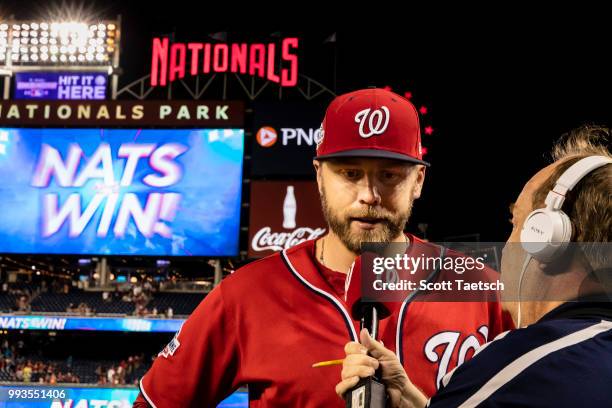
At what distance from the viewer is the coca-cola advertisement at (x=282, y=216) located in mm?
16656

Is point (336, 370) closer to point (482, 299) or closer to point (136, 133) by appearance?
point (482, 299)

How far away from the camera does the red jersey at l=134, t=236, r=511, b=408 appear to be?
2.25 meters

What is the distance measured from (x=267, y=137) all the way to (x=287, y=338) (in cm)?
1536

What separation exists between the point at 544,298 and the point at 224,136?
54.3 feet

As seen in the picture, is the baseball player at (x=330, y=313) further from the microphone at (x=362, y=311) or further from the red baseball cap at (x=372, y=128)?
the microphone at (x=362, y=311)

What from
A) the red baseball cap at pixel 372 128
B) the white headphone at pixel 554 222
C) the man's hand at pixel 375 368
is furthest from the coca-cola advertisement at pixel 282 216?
the white headphone at pixel 554 222

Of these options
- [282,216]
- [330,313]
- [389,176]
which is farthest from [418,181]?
[282,216]

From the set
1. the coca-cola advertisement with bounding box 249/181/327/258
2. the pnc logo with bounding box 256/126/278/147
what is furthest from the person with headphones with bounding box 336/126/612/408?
the pnc logo with bounding box 256/126/278/147

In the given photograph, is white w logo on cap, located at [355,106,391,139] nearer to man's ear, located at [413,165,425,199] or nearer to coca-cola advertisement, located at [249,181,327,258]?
man's ear, located at [413,165,425,199]

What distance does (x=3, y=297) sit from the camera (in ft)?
69.1

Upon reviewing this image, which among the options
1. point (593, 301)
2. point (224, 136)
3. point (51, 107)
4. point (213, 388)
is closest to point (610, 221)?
point (593, 301)

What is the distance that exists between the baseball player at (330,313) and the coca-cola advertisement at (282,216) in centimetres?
1406

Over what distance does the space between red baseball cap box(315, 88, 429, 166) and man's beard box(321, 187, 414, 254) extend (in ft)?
0.58

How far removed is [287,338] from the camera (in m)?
2.33
